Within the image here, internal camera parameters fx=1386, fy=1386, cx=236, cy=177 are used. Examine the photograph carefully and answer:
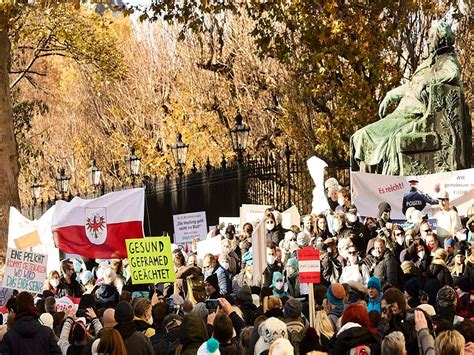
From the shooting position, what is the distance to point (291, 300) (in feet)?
41.8

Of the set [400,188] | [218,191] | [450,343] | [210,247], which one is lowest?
[450,343]

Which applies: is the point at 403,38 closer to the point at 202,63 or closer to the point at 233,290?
the point at 202,63

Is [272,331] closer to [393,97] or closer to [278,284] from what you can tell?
[278,284]

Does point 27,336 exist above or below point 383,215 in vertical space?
below

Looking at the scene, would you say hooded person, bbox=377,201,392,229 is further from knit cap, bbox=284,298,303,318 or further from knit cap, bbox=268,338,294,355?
knit cap, bbox=268,338,294,355

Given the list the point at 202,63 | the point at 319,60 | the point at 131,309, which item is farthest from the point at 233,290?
the point at 202,63

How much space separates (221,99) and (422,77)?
2530 cm

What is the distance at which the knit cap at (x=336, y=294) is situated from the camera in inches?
542

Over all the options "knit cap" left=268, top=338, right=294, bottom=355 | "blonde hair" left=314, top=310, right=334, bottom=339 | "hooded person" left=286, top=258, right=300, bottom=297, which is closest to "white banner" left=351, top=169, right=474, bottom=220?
"hooded person" left=286, top=258, right=300, bottom=297

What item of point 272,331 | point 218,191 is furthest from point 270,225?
point 218,191

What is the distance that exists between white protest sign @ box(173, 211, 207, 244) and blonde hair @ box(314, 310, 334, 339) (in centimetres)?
1237

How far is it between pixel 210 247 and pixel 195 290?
5.69 metres

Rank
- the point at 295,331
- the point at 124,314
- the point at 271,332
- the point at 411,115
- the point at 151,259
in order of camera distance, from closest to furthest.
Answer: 1. the point at 271,332
2. the point at 124,314
3. the point at 295,331
4. the point at 151,259
5. the point at 411,115

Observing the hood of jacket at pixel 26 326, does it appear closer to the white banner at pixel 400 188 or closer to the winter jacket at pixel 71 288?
the winter jacket at pixel 71 288
